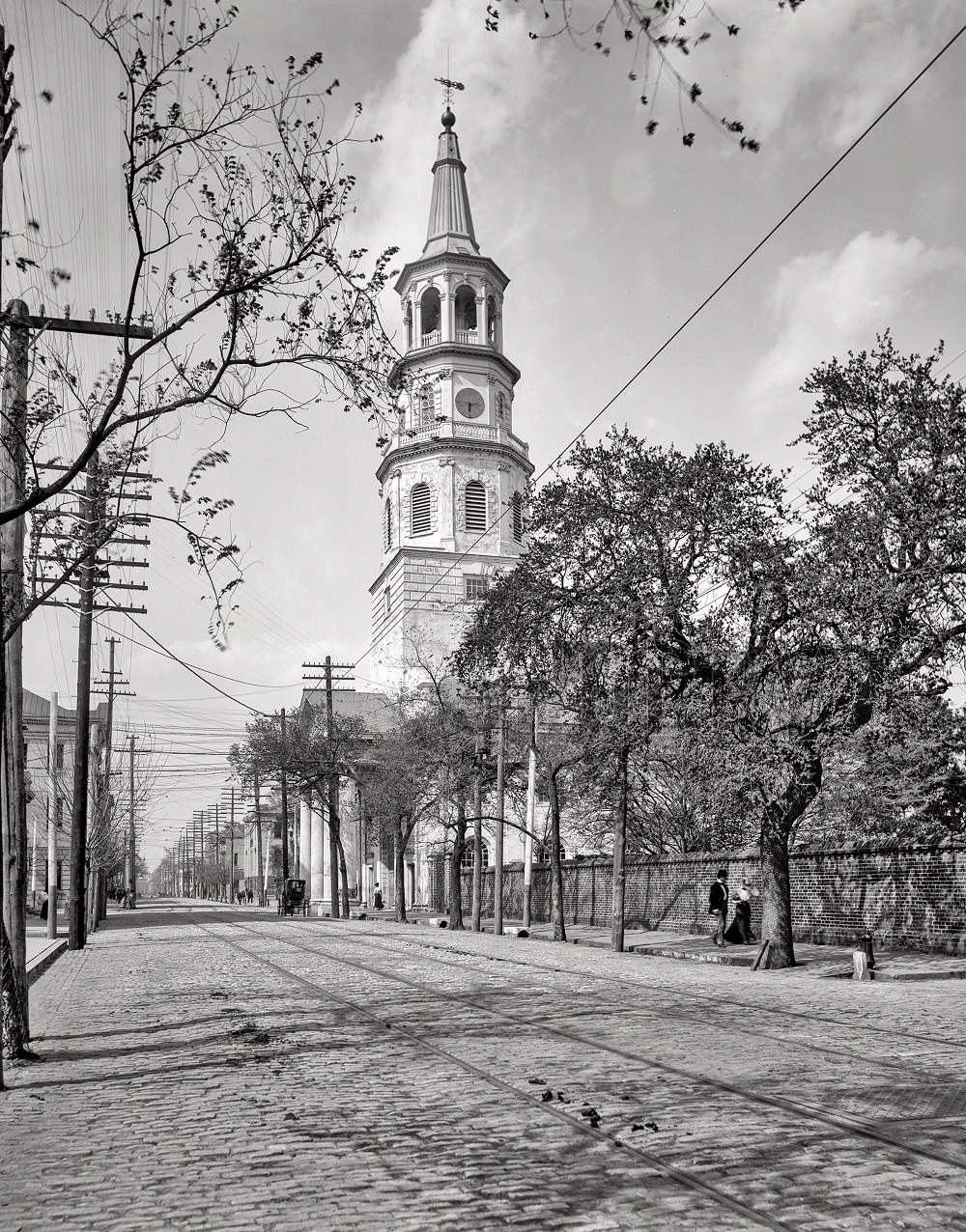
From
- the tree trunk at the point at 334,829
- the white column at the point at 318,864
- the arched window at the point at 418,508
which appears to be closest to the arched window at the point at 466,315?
the arched window at the point at 418,508

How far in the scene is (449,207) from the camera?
79.7m

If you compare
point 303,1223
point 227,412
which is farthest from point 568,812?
point 303,1223

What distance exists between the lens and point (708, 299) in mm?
15281

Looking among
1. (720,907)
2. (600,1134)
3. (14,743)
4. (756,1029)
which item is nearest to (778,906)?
(720,907)

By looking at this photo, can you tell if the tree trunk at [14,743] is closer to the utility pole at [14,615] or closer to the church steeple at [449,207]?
the utility pole at [14,615]

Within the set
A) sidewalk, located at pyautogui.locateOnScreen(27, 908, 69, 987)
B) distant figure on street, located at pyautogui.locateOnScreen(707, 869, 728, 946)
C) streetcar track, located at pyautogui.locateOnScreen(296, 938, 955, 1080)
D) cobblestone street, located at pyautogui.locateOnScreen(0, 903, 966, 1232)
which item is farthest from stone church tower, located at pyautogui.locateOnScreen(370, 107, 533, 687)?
cobblestone street, located at pyautogui.locateOnScreen(0, 903, 966, 1232)

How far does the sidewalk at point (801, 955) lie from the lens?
20.0 metres

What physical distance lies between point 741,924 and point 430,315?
58710 millimetres

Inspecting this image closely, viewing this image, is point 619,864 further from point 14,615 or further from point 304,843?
point 304,843

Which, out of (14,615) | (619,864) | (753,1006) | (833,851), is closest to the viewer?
(14,615)

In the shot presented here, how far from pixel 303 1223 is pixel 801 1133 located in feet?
10.3

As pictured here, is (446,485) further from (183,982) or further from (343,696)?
(183,982)

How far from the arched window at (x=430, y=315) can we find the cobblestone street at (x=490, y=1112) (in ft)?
216

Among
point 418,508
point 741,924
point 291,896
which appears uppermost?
point 418,508
